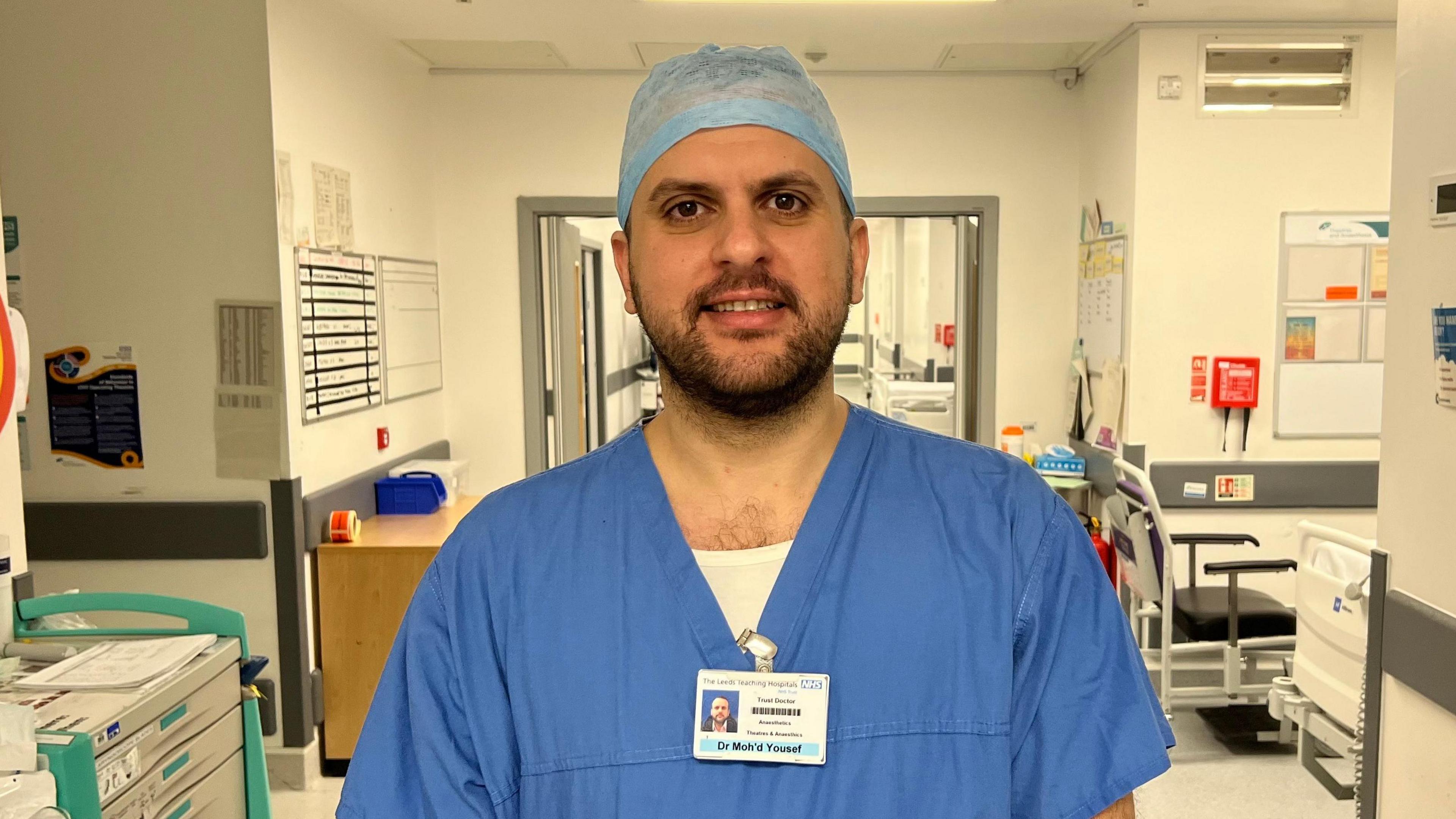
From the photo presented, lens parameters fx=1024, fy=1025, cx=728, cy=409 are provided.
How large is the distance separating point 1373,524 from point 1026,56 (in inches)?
91.2

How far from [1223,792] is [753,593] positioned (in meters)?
2.67

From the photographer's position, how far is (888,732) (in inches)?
44.4

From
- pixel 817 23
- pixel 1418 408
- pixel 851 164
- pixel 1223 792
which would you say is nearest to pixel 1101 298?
pixel 851 164

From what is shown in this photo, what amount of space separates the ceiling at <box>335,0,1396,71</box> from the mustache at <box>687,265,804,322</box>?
2.44m

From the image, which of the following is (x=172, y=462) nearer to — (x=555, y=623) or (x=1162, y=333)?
(x=555, y=623)

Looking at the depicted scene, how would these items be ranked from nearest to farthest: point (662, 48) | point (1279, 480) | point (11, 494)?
point (11, 494) < point (1279, 480) < point (662, 48)

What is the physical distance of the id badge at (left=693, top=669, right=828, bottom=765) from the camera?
110cm

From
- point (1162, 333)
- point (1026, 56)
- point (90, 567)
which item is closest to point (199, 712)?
point (90, 567)

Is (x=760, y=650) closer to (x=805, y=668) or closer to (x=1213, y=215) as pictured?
(x=805, y=668)

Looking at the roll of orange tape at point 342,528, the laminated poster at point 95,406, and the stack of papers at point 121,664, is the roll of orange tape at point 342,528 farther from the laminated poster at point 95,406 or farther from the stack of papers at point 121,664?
the stack of papers at point 121,664

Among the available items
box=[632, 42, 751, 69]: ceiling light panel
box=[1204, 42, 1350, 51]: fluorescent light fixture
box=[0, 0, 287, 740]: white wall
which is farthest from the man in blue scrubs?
box=[1204, 42, 1350, 51]: fluorescent light fixture

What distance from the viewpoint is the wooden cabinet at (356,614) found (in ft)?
10.8

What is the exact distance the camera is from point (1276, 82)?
12.5ft

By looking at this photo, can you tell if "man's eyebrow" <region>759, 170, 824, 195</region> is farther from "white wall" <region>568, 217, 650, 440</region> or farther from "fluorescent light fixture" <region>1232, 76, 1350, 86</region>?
"white wall" <region>568, 217, 650, 440</region>
